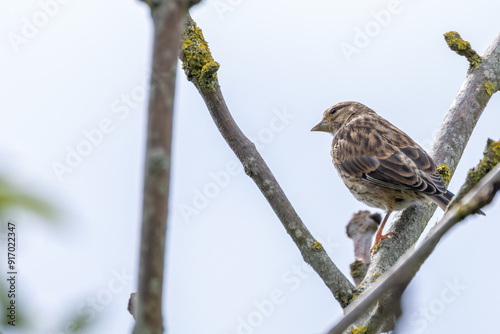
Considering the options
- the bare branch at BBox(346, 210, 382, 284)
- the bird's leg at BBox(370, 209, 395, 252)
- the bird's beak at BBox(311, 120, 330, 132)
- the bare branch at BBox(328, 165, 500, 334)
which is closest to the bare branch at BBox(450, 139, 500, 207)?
the bare branch at BBox(328, 165, 500, 334)

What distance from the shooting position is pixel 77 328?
7.16ft

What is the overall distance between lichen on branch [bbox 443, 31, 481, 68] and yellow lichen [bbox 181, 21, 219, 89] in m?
2.51

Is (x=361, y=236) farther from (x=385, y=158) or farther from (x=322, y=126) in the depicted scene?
(x=322, y=126)

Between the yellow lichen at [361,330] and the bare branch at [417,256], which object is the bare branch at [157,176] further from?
the yellow lichen at [361,330]

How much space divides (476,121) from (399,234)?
1603mm

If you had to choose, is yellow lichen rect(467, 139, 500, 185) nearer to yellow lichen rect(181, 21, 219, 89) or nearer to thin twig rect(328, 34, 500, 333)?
yellow lichen rect(181, 21, 219, 89)

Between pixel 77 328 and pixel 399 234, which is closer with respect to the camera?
pixel 77 328

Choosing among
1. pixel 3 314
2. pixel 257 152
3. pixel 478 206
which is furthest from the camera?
pixel 257 152

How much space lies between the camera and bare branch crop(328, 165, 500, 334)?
1.70m

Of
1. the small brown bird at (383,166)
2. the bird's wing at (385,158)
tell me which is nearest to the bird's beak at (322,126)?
the small brown bird at (383,166)

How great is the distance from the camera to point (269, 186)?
419 cm

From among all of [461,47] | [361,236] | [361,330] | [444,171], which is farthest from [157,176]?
[461,47]

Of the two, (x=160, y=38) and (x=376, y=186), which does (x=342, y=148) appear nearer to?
(x=376, y=186)

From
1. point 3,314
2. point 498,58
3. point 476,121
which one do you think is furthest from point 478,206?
point 498,58
